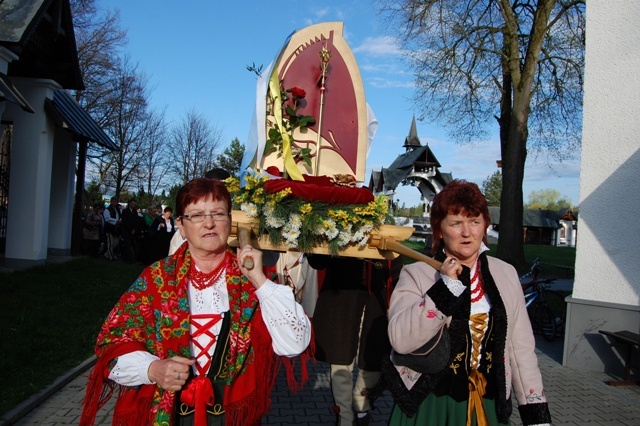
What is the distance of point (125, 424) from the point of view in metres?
2.23

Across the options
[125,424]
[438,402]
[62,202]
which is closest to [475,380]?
[438,402]

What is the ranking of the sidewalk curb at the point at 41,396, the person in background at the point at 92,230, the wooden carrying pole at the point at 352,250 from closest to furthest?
the wooden carrying pole at the point at 352,250
the sidewalk curb at the point at 41,396
the person in background at the point at 92,230

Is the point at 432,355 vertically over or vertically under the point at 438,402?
over

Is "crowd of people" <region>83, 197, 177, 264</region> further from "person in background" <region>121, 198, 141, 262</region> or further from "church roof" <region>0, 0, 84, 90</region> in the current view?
"church roof" <region>0, 0, 84, 90</region>

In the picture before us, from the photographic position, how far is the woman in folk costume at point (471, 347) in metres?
2.42

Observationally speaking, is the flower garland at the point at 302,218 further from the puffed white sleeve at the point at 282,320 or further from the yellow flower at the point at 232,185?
the puffed white sleeve at the point at 282,320

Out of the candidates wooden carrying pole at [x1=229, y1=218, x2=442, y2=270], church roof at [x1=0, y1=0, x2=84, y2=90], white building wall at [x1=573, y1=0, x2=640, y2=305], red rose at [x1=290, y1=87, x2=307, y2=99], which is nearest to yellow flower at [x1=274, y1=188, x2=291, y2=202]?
wooden carrying pole at [x1=229, y1=218, x2=442, y2=270]

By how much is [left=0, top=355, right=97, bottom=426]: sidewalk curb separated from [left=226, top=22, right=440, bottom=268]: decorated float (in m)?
2.91

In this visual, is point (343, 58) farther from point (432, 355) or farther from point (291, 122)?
point (432, 355)

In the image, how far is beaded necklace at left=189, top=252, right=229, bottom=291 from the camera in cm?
242

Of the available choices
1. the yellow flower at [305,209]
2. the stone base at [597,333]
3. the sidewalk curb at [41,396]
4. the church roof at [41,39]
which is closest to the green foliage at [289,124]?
the yellow flower at [305,209]

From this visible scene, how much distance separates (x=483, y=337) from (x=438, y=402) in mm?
374

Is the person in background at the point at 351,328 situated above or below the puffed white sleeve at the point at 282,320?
below

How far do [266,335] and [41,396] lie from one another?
3.73 m
